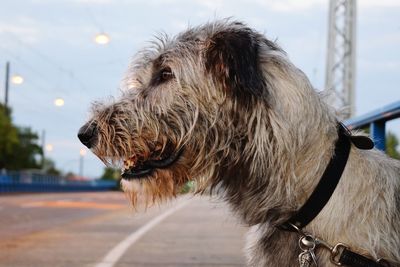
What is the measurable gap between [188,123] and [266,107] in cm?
41

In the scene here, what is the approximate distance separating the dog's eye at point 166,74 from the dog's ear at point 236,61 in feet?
0.76

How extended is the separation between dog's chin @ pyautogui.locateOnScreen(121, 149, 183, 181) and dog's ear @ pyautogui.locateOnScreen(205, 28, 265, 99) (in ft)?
1.38

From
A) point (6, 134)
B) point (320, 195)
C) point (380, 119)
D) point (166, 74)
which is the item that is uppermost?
point (166, 74)

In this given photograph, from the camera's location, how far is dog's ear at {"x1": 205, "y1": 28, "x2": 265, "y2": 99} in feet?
11.4

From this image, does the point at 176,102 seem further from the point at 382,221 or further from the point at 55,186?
the point at 55,186

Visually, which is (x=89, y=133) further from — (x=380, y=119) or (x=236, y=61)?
(x=380, y=119)

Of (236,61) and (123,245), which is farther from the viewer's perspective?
(123,245)

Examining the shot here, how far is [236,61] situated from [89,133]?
0.82 metres

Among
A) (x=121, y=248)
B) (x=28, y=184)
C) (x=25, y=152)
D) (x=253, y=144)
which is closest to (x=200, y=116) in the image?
(x=253, y=144)

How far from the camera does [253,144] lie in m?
3.54

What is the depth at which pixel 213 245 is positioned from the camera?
38.9 feet

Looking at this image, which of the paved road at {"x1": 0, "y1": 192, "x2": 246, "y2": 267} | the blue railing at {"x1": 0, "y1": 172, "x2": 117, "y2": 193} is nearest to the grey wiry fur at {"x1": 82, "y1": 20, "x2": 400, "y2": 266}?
the paved road at {"x1": 0, "y1": 192, "x2": 246, "y2": 267}

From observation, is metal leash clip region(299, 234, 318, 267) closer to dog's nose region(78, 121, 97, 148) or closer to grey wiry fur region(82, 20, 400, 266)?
grey wiry fur region(82, 20, 400, 266)

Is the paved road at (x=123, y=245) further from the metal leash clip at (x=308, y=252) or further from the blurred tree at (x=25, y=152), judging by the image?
the blurred tree at (x=25, y=152)
